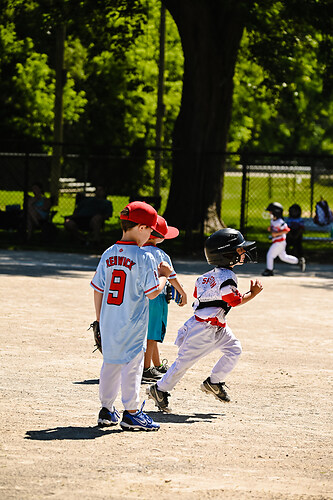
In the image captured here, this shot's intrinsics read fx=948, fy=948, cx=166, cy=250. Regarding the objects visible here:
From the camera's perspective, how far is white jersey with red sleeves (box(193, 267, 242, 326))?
22.6 ft

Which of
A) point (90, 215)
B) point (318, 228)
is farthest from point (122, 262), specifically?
point (318, 228)

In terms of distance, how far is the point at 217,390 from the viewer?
23.5 feet

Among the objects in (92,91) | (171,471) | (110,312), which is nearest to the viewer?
(171,471)

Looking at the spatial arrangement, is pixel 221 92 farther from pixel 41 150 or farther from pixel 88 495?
pixel 41 150

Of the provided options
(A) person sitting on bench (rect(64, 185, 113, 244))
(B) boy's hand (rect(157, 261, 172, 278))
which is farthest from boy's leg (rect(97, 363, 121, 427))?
(A) person sitting on bench (rect(64, 185, 113, 244))

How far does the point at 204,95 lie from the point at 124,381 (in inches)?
648

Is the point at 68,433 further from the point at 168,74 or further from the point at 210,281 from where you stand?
the point at 168,74

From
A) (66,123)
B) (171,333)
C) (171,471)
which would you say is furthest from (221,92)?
(66,123)

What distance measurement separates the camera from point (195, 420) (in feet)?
22.1

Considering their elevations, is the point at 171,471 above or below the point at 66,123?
below

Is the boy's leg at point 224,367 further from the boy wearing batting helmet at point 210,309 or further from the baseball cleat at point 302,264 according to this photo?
the baseball cleat at point 302,264

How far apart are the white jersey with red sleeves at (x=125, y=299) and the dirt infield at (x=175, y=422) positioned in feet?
1.88

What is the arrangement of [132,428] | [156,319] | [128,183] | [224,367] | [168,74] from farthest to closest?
[168,74], [128,183], [156,319], [224,367], [132,428]

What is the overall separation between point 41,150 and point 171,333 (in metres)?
34.4
